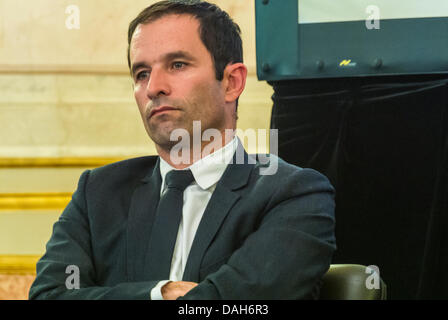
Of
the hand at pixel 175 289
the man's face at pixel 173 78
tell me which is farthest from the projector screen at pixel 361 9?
the hand at pixel 175 289

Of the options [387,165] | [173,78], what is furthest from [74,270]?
[387,165]

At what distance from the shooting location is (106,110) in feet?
8.37

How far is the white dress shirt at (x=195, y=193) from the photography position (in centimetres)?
143

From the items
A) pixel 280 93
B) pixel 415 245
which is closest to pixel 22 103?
pixel 280 93

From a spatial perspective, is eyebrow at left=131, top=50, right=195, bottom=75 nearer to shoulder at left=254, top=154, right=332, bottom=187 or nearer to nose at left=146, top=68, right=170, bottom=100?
nose at left=146, top=68, right=170, bottom=100

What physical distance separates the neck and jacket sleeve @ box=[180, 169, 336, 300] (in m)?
0.23

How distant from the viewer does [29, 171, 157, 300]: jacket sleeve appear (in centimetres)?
134

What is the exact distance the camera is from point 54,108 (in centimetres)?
257

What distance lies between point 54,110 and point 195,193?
1.33 meters

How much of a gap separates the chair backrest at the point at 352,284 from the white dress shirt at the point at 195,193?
1.17 feet

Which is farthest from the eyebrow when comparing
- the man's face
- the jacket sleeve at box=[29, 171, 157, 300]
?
the jacket sleeve at box=[29, 171, 157, 300]

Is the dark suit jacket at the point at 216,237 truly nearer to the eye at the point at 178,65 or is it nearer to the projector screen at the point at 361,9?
the eye at the point at 178,65

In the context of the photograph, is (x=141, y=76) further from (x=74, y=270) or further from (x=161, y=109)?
(x=74, y=270)
